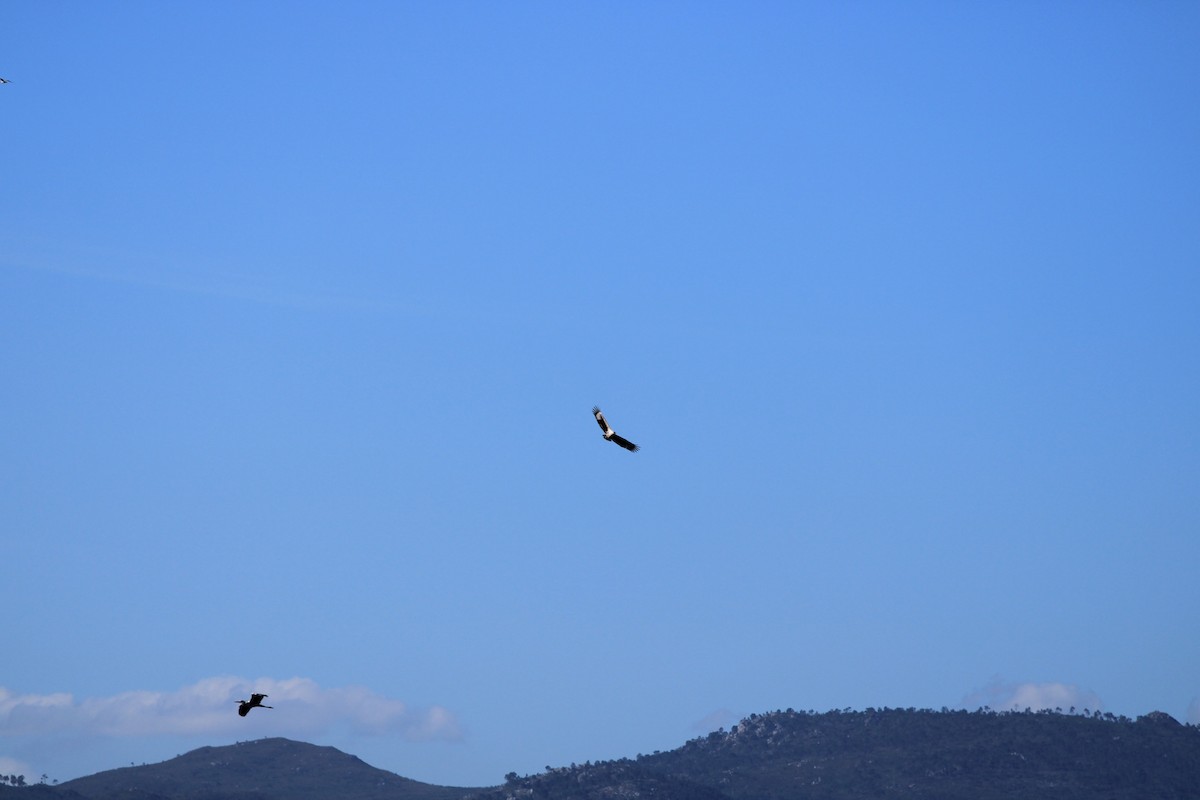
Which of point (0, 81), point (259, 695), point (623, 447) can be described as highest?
point (0, 81)

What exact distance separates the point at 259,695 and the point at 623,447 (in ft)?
59.5

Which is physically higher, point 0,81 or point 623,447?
point 0,81

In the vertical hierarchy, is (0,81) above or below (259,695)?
above

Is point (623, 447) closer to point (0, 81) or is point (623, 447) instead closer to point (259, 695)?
point (259, 695)

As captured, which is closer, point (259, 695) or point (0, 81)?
point (259, 695)

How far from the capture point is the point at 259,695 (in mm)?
68375

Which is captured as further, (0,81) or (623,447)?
(0,81)

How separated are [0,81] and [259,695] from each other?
30.8 metres

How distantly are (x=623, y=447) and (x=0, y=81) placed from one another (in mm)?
33599

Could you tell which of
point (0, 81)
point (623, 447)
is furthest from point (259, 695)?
point (0, 81)

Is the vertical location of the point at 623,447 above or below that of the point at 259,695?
above

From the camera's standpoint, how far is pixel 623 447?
68562 mm
